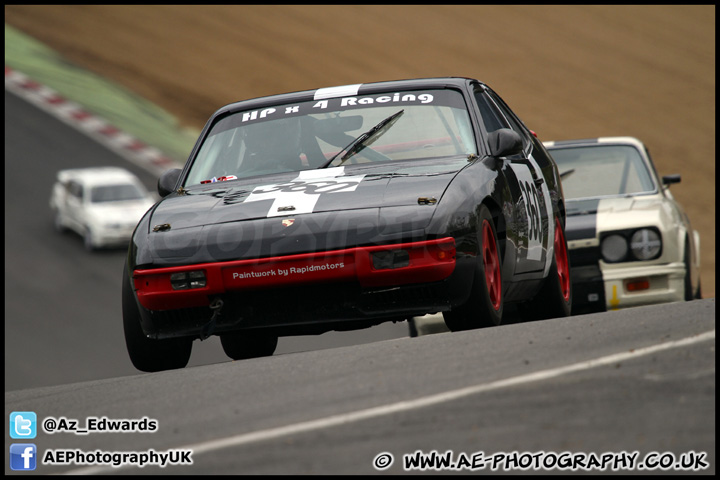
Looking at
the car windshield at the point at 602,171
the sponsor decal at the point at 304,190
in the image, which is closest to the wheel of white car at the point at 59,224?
the car windshield at the point at 602,171

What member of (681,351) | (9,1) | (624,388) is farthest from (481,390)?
(9,1)

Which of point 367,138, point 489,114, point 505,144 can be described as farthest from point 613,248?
point 367,138

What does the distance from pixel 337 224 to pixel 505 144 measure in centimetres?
126

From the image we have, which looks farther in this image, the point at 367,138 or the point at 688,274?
the point at 688,274

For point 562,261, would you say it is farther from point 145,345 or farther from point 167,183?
point 145,345

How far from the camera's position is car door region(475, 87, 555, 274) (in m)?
6.46

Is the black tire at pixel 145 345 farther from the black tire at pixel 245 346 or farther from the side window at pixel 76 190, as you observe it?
the side window at pixel 76 190

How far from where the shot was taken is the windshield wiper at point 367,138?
6383 mm

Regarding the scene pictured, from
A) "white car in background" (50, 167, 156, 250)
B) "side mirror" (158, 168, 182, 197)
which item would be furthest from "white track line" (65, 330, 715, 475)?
"white car in background" (50, 167, 156, 250)

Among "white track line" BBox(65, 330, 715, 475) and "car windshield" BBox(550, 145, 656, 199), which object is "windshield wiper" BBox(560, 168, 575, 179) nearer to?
"car windshield" BBox(550, 145, 656, 199)

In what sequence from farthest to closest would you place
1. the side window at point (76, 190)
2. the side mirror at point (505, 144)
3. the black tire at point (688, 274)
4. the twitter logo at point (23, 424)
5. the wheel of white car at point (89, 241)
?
1. the side window at point (76, 190)
2. the wheel of white car at point (89, 241)
3. the black tire at point (688, 274)
4. the side mirror at point (505, 144)
5. the twitter logo at point (23, 424)

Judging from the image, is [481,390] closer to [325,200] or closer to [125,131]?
[325,200]

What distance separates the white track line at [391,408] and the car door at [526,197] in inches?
76.5

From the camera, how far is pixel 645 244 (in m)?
9.07
